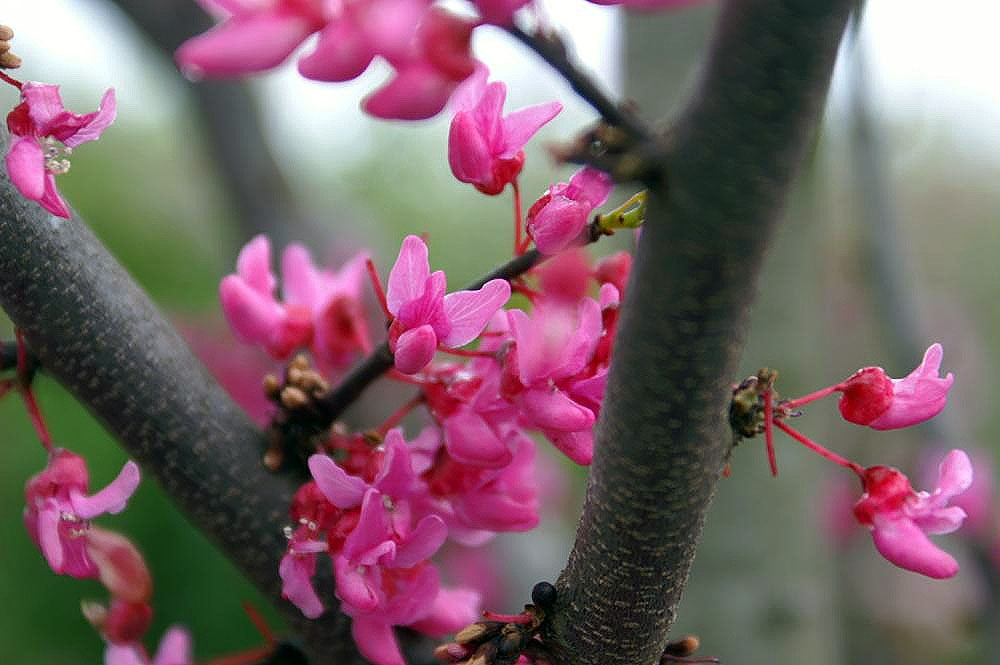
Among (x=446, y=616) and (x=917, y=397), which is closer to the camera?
(x=917, y=397)

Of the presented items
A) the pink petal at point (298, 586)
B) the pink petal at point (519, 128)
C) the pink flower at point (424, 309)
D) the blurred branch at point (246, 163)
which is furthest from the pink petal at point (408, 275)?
the blurred branch at point (246, 163)

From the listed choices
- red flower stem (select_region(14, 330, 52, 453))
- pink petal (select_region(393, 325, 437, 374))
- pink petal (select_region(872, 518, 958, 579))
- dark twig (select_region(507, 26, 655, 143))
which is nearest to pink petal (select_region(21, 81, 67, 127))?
red flower stem (select_region(14, 330, 52, 453))

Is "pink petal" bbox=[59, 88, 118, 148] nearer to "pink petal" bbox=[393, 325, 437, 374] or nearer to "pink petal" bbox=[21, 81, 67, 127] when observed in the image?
"pink petal" bbox=[21, 81, 67, 127]

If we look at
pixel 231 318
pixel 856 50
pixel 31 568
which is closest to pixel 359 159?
pixel 31 568

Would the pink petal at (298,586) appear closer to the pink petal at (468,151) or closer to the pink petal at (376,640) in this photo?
the pink petal at (376,640)

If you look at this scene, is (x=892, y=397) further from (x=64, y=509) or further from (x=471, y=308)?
(x=64, y=509)

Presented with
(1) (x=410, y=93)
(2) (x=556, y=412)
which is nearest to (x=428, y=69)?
(1) (x=410, y=93)
